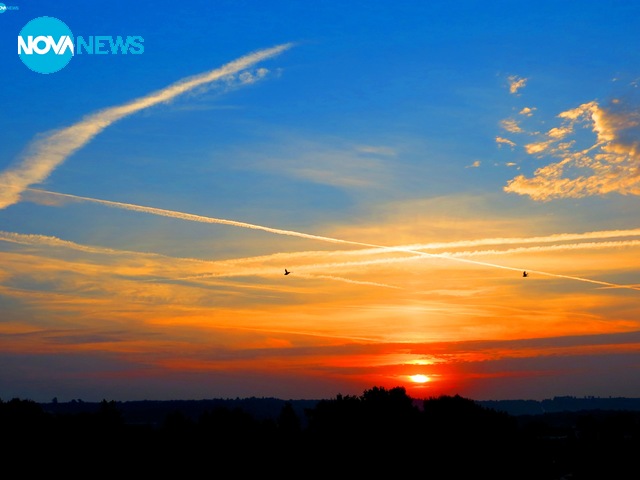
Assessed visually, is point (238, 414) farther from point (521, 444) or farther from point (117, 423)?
point (521, 444)

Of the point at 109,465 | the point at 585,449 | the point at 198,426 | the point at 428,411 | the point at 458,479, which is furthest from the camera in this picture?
the point at 585,449

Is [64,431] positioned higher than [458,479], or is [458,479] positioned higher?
[64,431]

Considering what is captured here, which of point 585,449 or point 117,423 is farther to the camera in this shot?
point 585,449

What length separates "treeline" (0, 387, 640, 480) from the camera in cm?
8594

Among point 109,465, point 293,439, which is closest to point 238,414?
point 293,439

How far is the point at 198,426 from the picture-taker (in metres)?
103

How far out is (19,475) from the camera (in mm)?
85062

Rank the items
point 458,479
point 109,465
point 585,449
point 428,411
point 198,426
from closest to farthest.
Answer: point 458,479 < point 109,465 < point 428,411 < point 198,426 < point 585,449

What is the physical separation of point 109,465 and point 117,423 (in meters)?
10.7

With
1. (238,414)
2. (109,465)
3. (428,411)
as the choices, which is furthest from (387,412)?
(109,465)

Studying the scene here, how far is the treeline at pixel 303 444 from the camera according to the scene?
8594cm

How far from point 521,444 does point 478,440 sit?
863 centimetres

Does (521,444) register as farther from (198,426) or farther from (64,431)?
(64,431)

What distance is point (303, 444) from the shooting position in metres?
93.9
